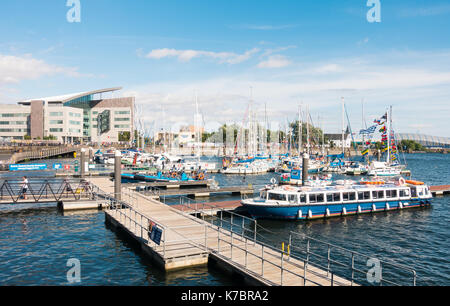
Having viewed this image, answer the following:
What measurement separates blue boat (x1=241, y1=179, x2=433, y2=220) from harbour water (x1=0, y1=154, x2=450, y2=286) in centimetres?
99

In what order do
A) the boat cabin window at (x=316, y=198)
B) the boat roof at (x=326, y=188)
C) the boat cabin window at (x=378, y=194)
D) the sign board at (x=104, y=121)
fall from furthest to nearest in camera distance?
1. the sign board at (x=104, y=121)
2. the boat cabin window at (x=378, y=194)
3. the boat roof at (x=326, y=188)
4. the boat cabin window at (x=316, y=198)

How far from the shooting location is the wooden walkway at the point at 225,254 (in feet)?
58.4

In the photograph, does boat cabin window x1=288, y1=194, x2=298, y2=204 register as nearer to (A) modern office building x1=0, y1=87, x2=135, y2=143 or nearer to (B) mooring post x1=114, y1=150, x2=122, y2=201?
(B) mooring post x1=114, y1=150, x2=122, y2=201

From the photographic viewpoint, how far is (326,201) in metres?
38.2

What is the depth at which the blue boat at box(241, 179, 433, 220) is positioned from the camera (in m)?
36.6

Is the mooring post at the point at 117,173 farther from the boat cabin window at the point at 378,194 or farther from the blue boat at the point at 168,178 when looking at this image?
the boat cabin window at the point at 378,194

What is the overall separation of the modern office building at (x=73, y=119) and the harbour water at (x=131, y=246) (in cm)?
13863

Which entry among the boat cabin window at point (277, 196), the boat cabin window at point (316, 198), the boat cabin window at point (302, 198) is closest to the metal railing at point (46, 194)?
the boat cabin window at point (277, 196)

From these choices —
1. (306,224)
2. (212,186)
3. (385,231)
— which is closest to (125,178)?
(212,186)

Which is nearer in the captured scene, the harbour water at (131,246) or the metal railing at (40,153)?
the harbour water at (131,246)

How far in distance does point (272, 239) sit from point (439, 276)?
42.1ft

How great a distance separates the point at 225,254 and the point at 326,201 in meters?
19.8
